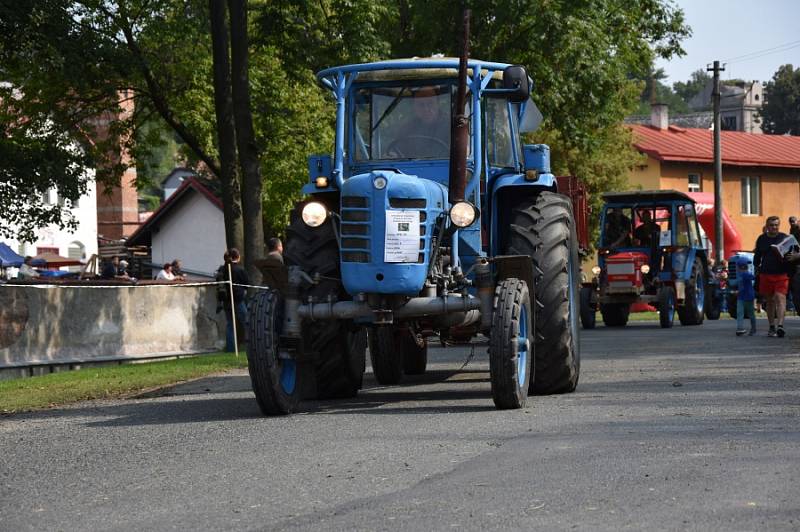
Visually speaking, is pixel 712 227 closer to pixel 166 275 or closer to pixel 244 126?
pixel 166 275

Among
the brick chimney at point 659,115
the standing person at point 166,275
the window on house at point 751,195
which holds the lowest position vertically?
the standing person at point 166,275

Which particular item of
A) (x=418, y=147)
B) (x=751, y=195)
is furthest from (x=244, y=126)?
(x=751, y=195)

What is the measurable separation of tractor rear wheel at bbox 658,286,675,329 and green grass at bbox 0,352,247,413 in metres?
10.2

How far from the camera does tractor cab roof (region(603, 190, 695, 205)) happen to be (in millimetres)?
31312

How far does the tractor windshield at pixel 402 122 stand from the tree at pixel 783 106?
109 meters

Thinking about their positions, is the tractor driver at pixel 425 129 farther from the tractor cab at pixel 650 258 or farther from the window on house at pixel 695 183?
the window on house at pixel 695 183

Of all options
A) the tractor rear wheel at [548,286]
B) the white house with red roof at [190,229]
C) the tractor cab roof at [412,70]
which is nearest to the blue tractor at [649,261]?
the tractor rear wheel at [548,286]

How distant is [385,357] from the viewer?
15.5 m

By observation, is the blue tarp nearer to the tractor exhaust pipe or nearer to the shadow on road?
the shadow on road

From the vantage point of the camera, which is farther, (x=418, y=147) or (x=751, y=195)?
(x=751, y=195)

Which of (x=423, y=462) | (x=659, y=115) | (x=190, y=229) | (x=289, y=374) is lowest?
(x=423, y=462)

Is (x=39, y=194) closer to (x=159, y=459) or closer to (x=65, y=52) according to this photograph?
(x=65, y=52)

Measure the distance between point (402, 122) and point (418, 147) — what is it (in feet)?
1.10

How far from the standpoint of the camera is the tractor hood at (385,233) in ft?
37.9
